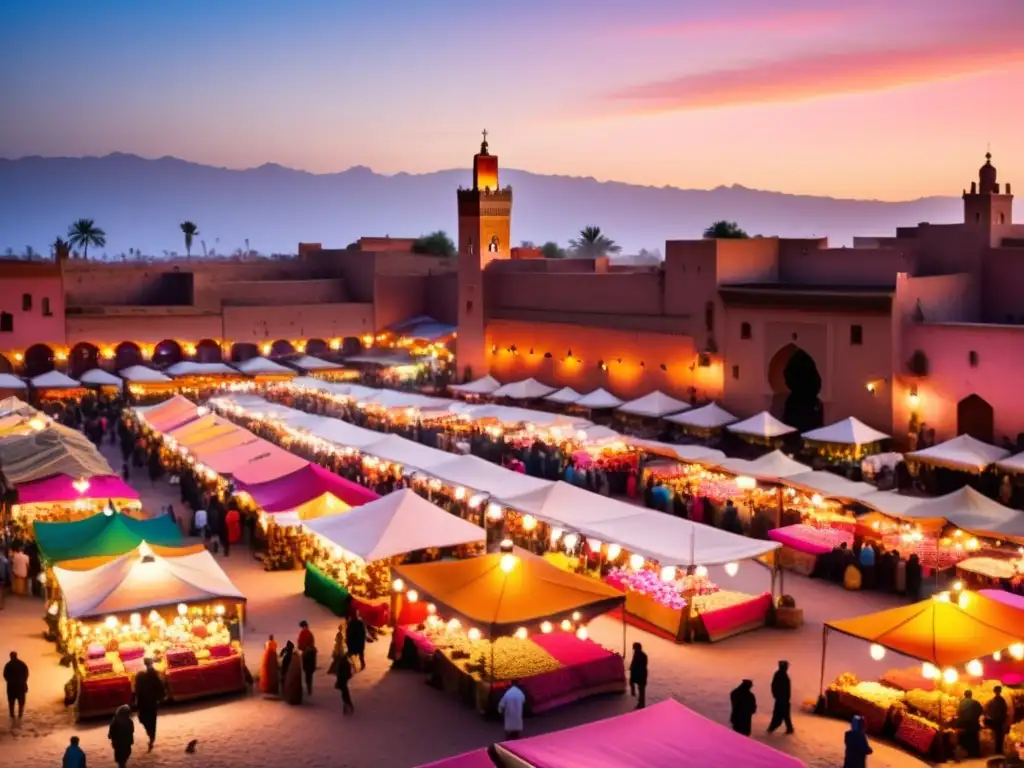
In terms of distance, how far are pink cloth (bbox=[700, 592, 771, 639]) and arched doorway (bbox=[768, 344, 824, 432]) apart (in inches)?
597

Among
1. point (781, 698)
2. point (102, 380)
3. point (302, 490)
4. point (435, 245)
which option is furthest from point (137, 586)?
point (435, 245)

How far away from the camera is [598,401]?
3203cm

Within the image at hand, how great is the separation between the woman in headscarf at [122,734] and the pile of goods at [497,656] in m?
3.73

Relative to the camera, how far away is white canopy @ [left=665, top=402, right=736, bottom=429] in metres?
28.7

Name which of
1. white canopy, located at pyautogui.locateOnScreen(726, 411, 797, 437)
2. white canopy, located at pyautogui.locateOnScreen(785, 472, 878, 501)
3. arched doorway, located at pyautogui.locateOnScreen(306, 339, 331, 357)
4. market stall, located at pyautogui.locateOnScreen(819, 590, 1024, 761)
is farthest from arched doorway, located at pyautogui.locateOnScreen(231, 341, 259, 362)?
market stall, located at pyautogui.locateOnScreen(819, 590, 1024, 761)

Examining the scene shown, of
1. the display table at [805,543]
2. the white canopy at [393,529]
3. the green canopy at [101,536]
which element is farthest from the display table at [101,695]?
the display table at [805,543]

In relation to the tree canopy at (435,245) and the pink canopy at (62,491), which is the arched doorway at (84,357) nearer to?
the tree canopy at (435,245)

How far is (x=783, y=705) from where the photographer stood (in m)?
12.0

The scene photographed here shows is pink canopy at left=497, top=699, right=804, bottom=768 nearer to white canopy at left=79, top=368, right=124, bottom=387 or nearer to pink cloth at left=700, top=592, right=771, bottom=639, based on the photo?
pink cloth at left=700, top=592, right=771, bottom=639

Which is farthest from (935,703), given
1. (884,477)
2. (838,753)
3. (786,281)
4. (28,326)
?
(28,326)

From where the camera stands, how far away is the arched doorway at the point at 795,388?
3025 cm

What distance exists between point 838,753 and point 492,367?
30335 mm

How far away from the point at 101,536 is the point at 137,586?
10.6 ft

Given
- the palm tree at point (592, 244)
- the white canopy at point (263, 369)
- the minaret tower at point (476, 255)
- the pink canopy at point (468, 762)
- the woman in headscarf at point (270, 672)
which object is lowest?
the woman in headscarf at point (270, 672)
